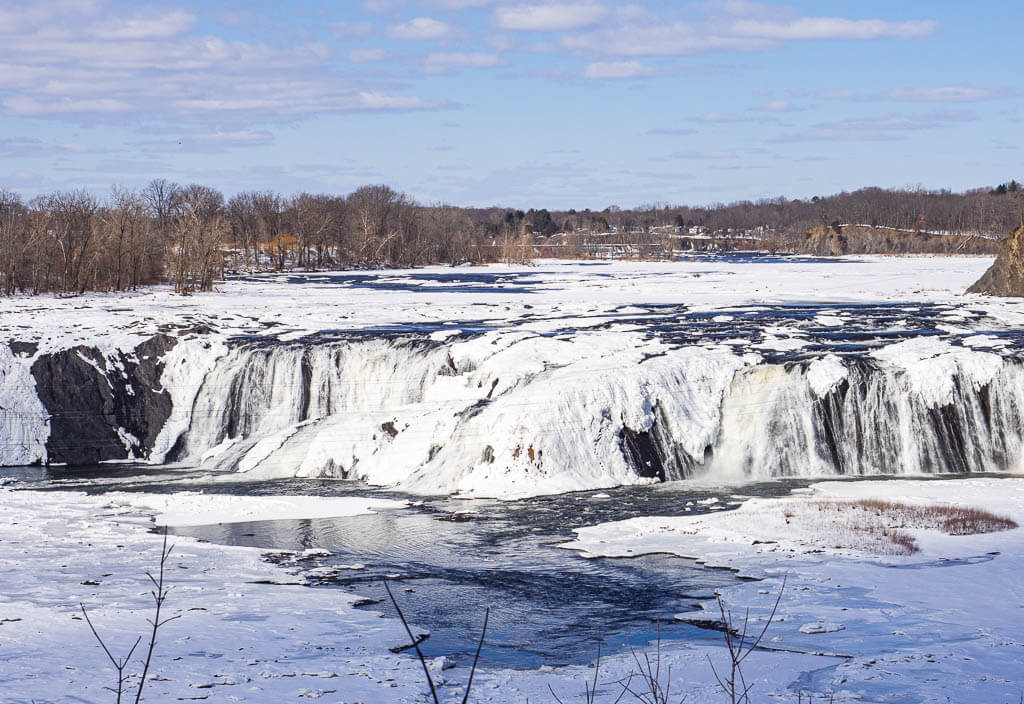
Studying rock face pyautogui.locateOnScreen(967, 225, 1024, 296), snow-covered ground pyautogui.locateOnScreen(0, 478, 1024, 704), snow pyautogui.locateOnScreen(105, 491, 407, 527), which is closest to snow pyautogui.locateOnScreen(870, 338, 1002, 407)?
snow-covered ground pyautogui.locateOnScreen(0, 478, 1024, 704)

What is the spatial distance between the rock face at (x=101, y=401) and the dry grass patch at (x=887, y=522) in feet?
56.4

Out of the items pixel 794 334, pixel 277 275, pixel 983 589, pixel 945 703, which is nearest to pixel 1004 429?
pixel 794 334

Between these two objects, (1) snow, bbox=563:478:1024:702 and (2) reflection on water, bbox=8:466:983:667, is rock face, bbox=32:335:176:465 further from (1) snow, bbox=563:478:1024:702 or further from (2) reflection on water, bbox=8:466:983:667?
(1) snow, bbox=563:478:1024:702

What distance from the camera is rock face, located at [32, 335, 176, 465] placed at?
26.8 metres

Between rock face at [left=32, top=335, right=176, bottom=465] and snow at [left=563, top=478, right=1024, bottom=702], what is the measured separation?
48.7 feet

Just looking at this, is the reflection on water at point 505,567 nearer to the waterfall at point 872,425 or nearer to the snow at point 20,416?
the waterfall at point 872,425

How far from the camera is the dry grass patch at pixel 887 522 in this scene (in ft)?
50.6

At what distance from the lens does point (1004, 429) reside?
22.3 m

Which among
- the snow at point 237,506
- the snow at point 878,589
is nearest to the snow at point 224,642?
the snow at point 878,589

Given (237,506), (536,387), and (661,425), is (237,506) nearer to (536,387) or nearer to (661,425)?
(536,387)

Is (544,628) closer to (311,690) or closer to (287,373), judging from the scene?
(311,690)

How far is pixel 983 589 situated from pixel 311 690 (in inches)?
326

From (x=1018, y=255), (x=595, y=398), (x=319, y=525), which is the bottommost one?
(x=319, y=525)

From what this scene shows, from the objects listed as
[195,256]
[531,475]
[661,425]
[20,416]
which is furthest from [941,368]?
[195,256]
